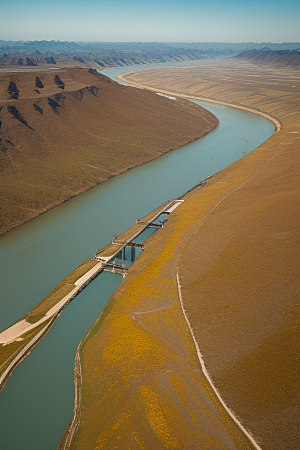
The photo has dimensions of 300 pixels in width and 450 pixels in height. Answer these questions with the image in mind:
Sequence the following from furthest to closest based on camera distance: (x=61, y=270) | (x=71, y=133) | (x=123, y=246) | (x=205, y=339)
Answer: (x=71, y=133), (x=123, y=246), (x=61, y=270), (x=205, y=339)

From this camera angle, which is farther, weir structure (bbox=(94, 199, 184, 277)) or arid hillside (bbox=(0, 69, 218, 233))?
arid hillside (bbox=(0, 69, 218, 233))

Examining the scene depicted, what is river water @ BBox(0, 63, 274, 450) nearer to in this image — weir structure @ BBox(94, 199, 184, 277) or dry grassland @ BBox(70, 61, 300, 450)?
weir structure @ BBox(94, 199, 184, 277)

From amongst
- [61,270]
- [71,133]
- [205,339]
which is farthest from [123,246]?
[71,133]

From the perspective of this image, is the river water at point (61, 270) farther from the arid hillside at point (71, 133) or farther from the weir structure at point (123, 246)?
the arid hillside at point (71, 133)

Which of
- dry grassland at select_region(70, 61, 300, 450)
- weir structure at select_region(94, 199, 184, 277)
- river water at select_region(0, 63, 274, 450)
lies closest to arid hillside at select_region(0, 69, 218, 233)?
river water at select_region(0, 63, 274, 450)

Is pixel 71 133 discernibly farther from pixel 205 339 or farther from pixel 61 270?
pixel 205 339

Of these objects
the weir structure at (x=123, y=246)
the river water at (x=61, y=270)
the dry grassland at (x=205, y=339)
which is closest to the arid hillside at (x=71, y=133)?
the river water at (x=61, y=270)
